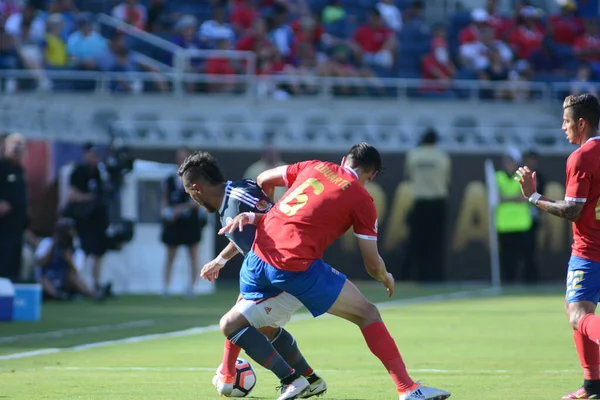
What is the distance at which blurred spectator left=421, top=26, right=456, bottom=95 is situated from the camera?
24406mm

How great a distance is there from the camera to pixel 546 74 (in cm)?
2581

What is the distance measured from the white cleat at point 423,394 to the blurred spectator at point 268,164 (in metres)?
11.7

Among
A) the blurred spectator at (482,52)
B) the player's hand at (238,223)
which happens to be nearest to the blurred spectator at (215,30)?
the blurred spectator at (482,52)

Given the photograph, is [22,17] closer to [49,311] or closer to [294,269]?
[49,311]

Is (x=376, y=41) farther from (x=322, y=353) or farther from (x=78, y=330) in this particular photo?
(x=322, y=353)

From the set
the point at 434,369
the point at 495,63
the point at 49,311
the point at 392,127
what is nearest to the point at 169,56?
the point at 392,127

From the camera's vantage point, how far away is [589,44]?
87.5 ft

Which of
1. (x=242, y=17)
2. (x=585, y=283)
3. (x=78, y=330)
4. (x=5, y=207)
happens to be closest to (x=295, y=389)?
(x=585, y=283)

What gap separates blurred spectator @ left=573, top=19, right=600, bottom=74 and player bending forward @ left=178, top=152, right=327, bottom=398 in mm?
18868

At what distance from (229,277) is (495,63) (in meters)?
7.59

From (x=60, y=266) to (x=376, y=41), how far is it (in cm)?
1021

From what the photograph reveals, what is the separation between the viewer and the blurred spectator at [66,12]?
960 inches

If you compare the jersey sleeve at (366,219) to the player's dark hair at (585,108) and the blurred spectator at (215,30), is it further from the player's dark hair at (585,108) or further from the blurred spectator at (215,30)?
the blurred spectator at (215,30)

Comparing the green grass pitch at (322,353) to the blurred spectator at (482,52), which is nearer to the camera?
the green grass pitch at (322,353)
